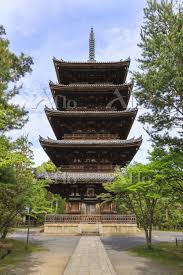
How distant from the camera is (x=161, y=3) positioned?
1280 cm

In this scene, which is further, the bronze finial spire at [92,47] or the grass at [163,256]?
the bronze finial spire at [92,47]

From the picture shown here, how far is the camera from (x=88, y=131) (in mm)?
35719

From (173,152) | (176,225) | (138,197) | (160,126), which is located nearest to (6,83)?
(160,126)

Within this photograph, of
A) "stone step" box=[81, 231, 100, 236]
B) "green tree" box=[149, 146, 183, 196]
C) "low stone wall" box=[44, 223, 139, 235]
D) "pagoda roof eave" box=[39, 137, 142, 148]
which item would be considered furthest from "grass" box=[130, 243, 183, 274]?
"pagoda roof eave" box=[39, 137, 142, 148]

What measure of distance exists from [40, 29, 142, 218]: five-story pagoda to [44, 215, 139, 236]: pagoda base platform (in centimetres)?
151

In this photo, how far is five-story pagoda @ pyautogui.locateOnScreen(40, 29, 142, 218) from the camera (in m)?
32.3

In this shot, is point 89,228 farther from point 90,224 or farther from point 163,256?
point 163,256

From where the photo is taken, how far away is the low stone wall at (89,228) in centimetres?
2956

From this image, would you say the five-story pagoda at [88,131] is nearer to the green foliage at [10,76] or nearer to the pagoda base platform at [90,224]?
the pagoda base platform at [90,224]

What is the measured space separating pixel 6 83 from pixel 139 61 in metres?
6.75

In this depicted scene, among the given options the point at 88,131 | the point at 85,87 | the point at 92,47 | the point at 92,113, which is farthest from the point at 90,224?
the point at 92,47

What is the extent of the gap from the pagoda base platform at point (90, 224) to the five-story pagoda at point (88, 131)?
1513 millimetres

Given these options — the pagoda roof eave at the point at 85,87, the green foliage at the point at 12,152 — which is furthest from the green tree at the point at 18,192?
the pagoda roof eave at the point at 85,87

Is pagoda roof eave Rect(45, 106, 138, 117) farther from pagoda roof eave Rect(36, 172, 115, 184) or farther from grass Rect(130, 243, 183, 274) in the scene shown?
grass Rect(130, 243, 183, 274)
